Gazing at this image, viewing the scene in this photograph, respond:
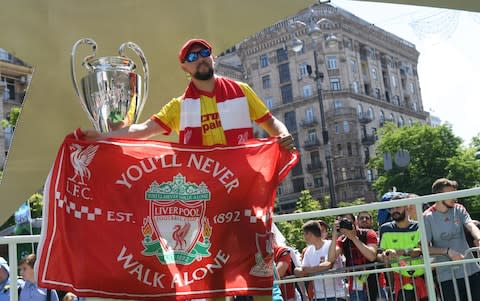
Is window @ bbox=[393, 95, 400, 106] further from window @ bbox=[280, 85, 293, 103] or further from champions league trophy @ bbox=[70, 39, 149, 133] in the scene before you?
champions league trophy @ bbox=[70, 39, 149, 133]

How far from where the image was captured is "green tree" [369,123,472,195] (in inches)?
1740

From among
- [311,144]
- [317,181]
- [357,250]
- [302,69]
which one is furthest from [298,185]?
[357,250]

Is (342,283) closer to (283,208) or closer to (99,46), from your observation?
(99,46)

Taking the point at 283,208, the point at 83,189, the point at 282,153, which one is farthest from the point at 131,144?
the point at 283,208

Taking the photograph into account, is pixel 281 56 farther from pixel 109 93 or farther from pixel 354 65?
pixel 109 93

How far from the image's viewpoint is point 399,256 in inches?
198

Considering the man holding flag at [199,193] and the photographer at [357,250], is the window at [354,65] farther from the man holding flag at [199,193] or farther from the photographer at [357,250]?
the man holding flag at [199,193]

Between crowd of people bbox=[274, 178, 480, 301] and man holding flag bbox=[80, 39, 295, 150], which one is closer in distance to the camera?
man holding flag bbox=[80, 39, 295, 150]

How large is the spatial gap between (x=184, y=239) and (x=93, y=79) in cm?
149

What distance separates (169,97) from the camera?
19.1ft

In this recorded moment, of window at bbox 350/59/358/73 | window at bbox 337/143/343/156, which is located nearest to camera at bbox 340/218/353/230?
window at bbox 337/143/343/156

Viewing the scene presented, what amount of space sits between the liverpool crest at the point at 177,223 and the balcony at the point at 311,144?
56.7 m

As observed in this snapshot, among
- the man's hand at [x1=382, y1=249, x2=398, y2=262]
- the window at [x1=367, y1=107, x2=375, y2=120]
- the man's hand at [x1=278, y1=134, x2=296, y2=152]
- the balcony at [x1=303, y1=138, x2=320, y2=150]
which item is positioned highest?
the window at [x1=367, y1=107, x2=375, y2=120]

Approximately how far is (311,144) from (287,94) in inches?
211
